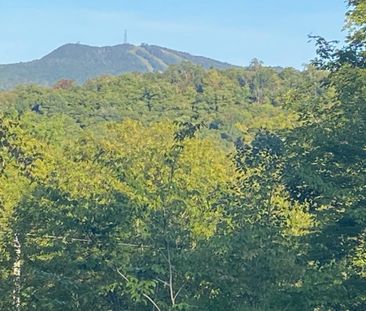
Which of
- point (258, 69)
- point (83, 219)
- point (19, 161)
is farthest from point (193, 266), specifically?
point (258, 69)

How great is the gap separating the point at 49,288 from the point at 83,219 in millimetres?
667

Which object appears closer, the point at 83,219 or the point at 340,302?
the point at 340,302

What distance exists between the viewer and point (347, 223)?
269 inches

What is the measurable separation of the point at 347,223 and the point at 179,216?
153 centimetres

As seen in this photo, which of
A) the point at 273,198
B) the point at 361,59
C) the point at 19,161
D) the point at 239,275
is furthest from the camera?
the point at 19,161

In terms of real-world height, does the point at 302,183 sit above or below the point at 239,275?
above

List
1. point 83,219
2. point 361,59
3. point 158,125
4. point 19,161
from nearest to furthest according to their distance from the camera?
point 83,219 → point 361,59 → point 19,161 → point 158,125

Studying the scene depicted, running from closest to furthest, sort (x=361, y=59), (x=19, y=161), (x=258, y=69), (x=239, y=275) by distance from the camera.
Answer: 1. (x=239, y=275)
2. (x=361, y=59)
3. (x=19, y=161)
4. (x=258, y=69)

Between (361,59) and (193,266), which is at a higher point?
(361,59)

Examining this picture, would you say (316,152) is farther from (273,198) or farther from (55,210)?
(55,210)

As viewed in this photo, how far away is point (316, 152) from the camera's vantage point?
7.12 m

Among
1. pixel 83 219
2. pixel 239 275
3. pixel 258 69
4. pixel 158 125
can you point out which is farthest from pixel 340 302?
pixel 258 69

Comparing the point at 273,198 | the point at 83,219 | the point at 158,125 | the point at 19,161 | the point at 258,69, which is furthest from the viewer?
the point at 258,69

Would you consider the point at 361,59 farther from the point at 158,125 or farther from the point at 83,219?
the point at 158,125
